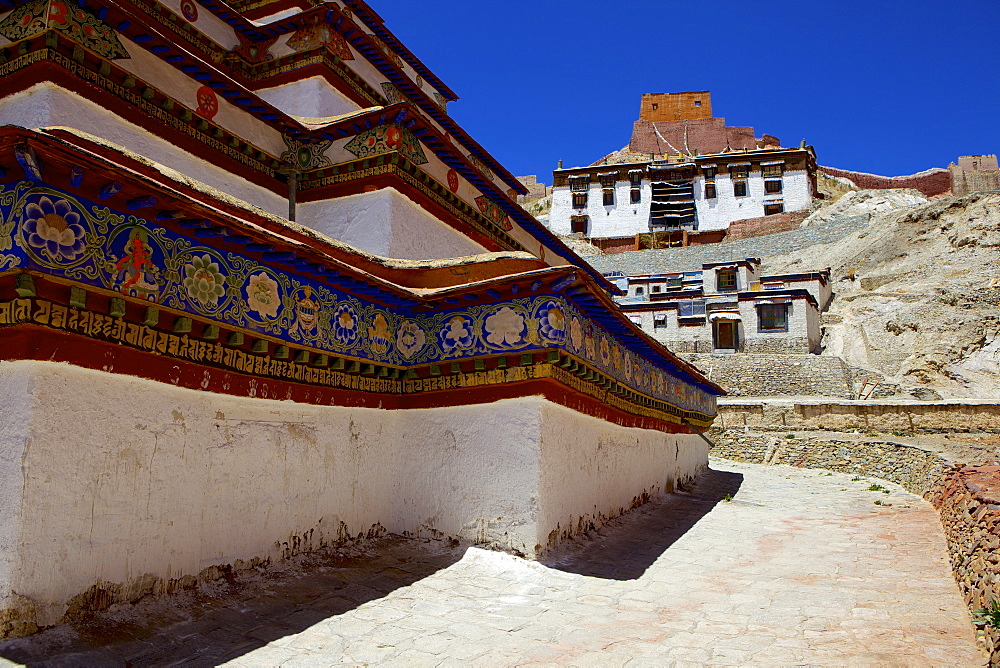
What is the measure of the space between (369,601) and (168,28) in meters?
8.17

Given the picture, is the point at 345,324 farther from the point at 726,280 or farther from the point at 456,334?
the point at 726,280

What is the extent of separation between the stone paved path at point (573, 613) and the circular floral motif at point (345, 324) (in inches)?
69.8

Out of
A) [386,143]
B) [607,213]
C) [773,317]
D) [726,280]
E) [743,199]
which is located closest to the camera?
[386,143]

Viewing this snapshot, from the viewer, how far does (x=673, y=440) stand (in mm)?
11477

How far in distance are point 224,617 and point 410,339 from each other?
2.89 m

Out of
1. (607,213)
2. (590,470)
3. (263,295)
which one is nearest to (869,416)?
(590,470)

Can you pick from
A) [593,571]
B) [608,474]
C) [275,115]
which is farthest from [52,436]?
[608,474]

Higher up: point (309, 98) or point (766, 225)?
point (766, 225)

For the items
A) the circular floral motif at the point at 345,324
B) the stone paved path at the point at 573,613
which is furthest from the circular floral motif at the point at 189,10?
the stone paved path at the point at 573,613

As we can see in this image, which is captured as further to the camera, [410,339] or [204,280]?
[410,339]

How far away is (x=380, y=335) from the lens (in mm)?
5773

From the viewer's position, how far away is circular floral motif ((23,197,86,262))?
320 centimetres

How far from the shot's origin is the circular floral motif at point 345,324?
5.23 meters

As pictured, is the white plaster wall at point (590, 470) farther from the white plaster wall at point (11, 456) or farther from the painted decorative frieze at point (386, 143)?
the painted decorative frieze at point (386, 143)
